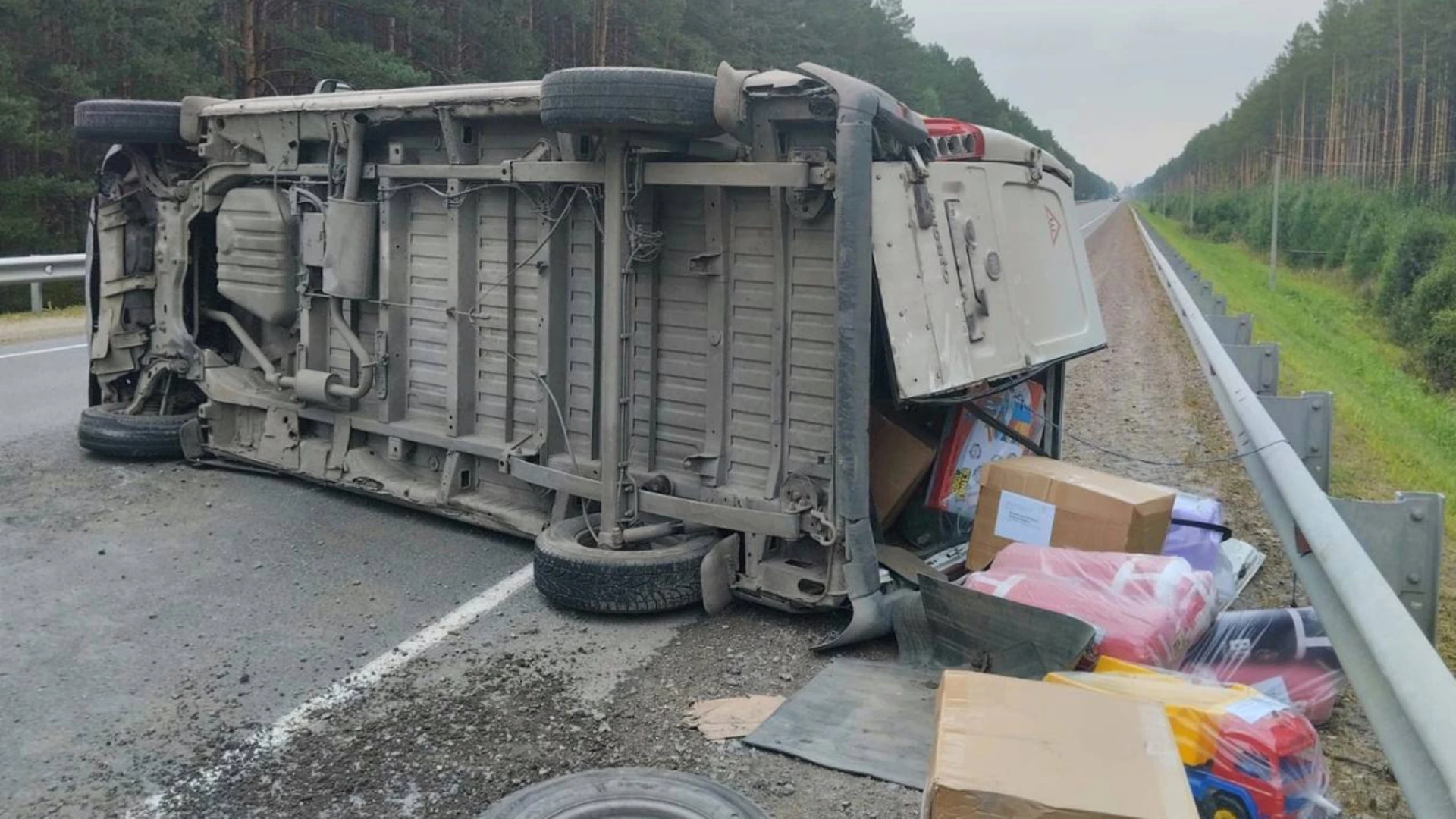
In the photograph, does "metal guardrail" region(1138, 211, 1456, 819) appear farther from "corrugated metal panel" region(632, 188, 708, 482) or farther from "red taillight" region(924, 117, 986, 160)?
"corrugated metal panel" region(632, 188, 708, 482)

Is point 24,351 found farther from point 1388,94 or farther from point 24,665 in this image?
point 1388,94

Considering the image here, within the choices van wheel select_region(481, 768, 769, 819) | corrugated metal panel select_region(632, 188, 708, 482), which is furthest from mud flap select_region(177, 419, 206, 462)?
van wheel select_region(481, 768, 769, 819)

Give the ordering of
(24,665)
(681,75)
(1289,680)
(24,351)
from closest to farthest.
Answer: (1289,680) < (24,665) < (681,75) < (24,351)

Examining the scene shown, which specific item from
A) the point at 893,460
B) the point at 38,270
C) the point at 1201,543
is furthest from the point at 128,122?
the point at 38,270

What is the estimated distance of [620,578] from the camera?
5172 millimetres

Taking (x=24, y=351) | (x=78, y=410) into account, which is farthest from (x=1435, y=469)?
(x=24, y=351)

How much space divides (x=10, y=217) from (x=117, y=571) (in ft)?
56.6

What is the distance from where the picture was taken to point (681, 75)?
5.07 meters

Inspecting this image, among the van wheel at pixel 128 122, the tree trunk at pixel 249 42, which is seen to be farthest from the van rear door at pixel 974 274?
the tree trunk at pixel 249 42

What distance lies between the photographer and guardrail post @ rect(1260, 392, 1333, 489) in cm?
585

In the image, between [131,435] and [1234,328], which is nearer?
[131,435]

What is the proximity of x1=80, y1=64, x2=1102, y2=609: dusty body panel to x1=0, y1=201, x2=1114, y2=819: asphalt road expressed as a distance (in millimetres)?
360

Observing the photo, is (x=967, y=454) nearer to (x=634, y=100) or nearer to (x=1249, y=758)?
(x=634, y=100)

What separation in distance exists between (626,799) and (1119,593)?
192 centimetres
